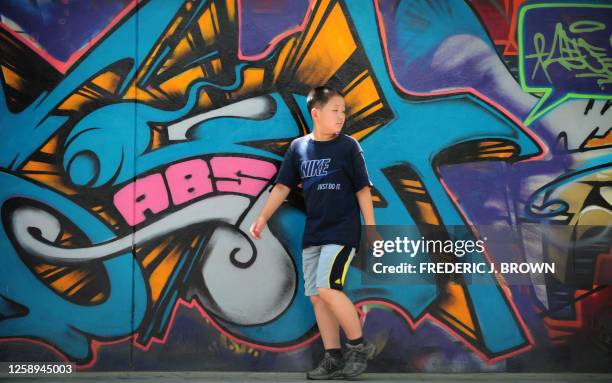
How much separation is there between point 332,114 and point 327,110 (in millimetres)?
43

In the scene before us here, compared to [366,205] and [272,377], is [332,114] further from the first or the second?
[272,377]

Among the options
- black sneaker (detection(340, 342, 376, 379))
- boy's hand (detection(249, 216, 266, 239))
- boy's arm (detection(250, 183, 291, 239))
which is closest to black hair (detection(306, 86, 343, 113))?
boy's arm (detection(250, 183, 291, 239))

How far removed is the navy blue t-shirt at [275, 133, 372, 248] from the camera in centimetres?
537

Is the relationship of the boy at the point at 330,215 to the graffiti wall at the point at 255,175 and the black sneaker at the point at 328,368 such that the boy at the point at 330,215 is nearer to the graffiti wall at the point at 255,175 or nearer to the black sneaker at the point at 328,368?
the black sneaker at the point at 328,368

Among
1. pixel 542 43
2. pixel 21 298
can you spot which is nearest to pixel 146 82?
pixel 21 298

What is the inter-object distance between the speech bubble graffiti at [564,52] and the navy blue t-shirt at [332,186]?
1.30 m

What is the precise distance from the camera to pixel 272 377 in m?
5.52

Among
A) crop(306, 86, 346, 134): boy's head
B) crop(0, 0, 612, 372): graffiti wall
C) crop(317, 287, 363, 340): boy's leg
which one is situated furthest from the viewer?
crop(0, 0, 612, 372): graffiti wall

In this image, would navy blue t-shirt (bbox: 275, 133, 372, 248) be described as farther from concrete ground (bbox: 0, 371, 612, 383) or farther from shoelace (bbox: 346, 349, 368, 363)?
concrete ground (bbox: 0, 371, 612, 383)

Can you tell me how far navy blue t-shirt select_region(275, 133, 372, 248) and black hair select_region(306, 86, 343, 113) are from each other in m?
0.24

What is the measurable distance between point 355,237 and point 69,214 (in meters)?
1.97

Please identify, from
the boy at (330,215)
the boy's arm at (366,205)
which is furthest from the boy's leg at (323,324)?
the boy's arm at (366,205)

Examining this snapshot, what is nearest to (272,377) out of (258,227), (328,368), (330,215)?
(328,368)

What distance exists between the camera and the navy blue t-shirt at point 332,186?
17.6ft
